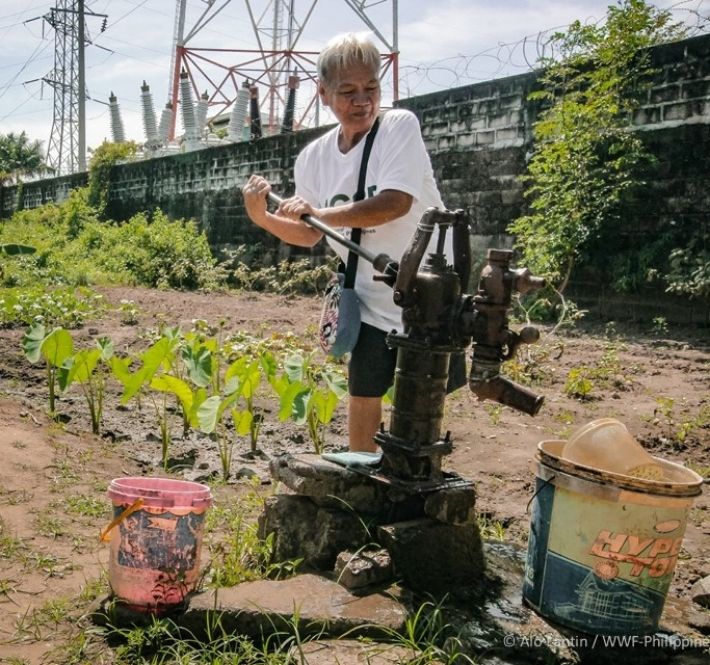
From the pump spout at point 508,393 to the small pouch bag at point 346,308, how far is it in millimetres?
673

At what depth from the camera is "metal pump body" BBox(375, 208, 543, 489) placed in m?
2.13

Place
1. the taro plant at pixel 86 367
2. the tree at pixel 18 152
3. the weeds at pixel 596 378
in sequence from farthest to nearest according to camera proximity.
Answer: the tree at pixel 18 152
the weeds at pixel 596 378
the taro plant at pixel 86 367

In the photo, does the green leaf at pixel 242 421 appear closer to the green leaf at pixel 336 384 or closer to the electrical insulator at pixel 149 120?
the green leaf at pixel 336 384

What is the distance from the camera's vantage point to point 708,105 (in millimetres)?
6953

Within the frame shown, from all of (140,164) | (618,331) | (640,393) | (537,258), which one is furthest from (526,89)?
(140,164)

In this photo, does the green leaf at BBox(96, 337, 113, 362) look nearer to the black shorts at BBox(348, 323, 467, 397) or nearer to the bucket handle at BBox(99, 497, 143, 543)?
the black shorts at BBox(348, 323, 467, 397)

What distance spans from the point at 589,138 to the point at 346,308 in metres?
5.66

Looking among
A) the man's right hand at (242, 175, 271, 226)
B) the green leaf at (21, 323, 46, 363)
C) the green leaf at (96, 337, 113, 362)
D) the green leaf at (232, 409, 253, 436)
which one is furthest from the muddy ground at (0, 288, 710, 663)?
the man's right hand at (242, 175, 271, 226)

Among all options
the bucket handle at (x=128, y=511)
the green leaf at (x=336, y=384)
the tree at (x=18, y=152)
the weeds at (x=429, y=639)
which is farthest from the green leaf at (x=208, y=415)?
the tree at (x=18, y=152)

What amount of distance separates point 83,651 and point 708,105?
22.3 ft

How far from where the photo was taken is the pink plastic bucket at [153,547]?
7.20 ft

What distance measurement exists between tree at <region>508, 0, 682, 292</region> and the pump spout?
5.61 metres

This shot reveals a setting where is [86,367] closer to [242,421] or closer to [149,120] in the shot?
[242,421]

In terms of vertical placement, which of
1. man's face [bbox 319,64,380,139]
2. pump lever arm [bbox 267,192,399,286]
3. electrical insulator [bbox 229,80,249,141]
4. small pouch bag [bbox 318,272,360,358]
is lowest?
small pouch bag [bbox 318,272,360,358]
